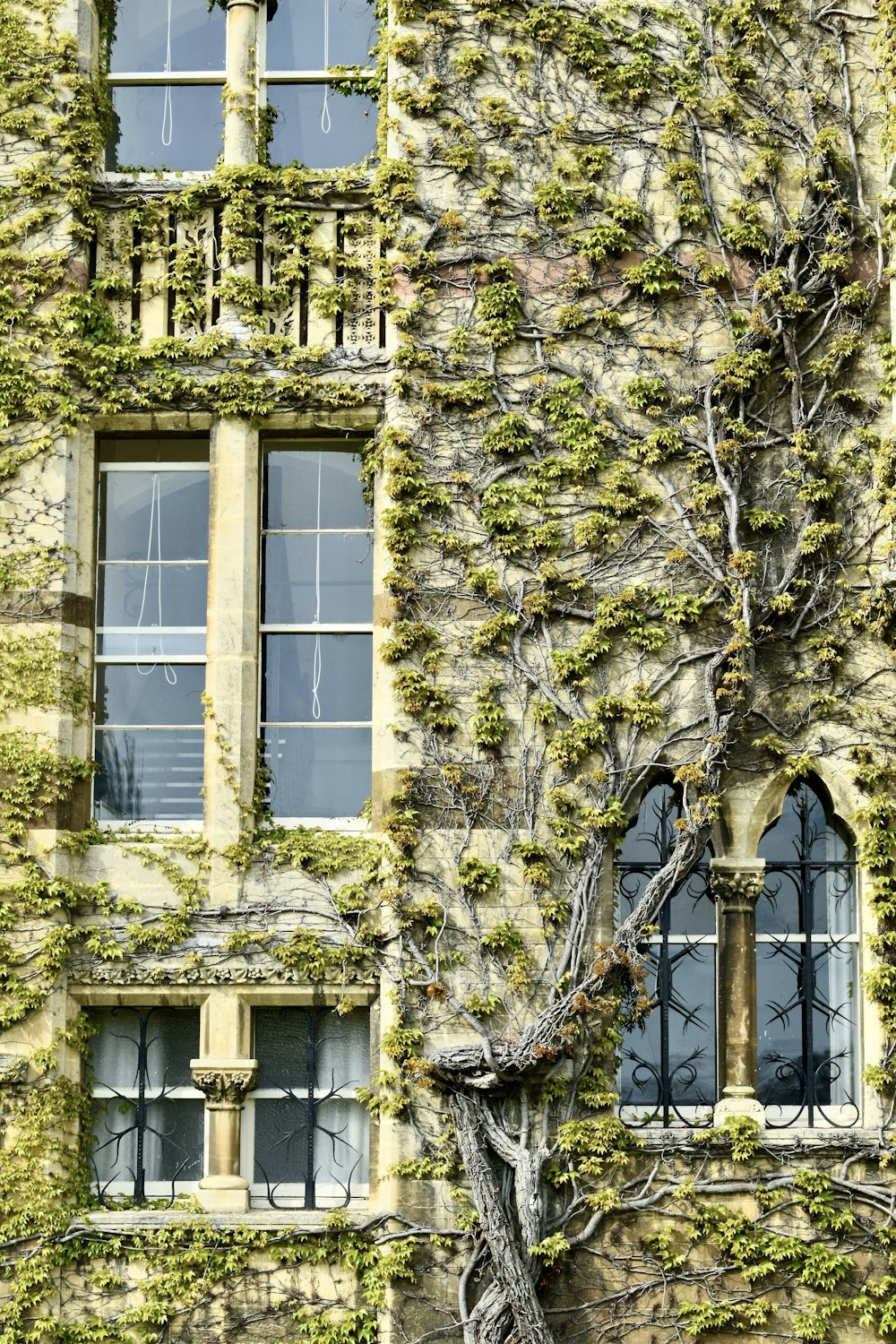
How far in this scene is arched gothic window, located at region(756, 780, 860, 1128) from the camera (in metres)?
9.14

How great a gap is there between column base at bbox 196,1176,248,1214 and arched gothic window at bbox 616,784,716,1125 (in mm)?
2442

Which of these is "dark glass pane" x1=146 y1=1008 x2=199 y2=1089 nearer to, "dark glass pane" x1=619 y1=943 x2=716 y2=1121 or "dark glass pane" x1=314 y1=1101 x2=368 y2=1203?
"dark glass pane" x1=314 y1=1101 x2=368 y2=1203

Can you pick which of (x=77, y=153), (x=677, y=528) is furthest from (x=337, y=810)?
(x=77, y=153)

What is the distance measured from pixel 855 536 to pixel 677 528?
118cm

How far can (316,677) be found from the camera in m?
9.57

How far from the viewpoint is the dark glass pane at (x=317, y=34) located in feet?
32.9

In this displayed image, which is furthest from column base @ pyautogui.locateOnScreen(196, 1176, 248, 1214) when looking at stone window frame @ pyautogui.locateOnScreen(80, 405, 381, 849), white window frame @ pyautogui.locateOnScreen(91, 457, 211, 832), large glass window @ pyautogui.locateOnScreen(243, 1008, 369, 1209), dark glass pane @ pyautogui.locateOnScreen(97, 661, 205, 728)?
dark glass pane @ pyautogui.locateOnScreen(97, 661, 205, 728)

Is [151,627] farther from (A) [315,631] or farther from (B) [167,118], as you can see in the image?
(B) [167,118]

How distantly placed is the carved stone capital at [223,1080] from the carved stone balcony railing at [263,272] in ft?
15.4

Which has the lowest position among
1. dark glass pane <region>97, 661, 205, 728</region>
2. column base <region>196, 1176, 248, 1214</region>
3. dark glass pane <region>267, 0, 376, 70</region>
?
column base <region>196, 1176, 248, 1214</region>

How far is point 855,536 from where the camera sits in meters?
9.32

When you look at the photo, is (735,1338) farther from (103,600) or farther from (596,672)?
(103,600)

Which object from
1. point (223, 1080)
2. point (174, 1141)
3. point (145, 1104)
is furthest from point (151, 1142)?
point (223, 1080)

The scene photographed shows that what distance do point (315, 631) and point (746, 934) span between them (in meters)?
3.41
